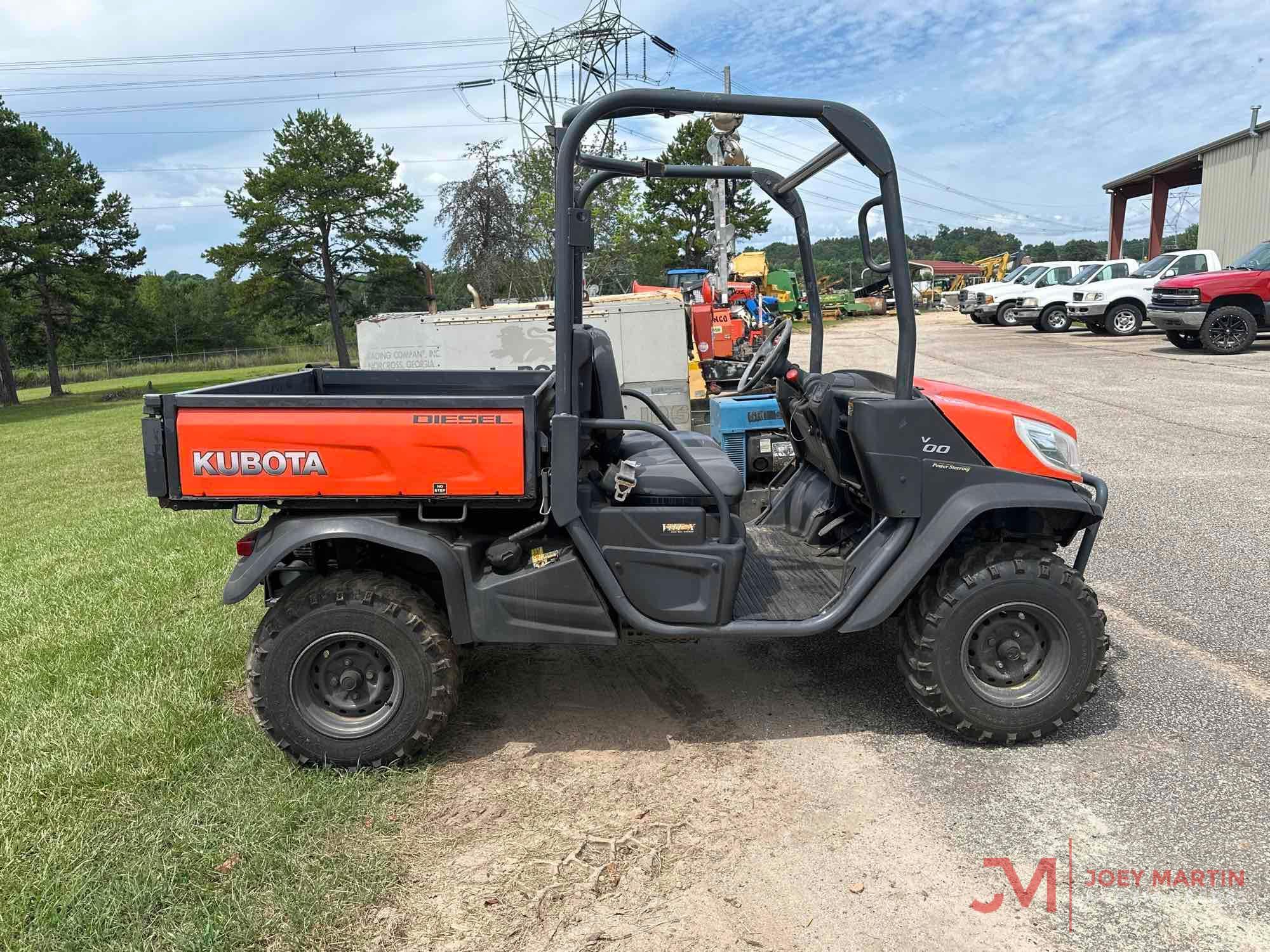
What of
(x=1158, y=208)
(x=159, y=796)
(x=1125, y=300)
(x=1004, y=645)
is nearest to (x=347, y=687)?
(x=159, y=796)

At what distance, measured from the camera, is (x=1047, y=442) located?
3617 millimetres

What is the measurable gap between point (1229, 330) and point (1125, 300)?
5.57m

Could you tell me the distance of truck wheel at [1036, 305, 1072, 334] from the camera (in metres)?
23.9

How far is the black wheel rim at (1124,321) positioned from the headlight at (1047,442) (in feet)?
67.1

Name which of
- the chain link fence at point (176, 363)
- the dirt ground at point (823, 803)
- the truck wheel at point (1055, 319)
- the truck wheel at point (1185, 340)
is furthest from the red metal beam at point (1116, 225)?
the dirt ground at point (823, 803)

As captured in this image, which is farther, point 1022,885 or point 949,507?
point 949,507

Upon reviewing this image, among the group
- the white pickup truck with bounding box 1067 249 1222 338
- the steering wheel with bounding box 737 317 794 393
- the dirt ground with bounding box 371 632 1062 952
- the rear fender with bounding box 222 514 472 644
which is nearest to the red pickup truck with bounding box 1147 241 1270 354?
the white pickup truck with bounding box 1067 249 1222 338

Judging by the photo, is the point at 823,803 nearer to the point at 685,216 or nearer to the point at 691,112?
the point at 691,112

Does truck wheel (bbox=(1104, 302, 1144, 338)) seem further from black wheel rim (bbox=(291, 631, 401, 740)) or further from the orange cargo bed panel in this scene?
black wheel rim (bbox=(291, 631, 401, 740))

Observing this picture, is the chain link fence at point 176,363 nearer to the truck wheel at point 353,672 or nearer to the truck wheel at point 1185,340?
the truck wheel at point 1185,340

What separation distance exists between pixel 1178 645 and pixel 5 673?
235 inches

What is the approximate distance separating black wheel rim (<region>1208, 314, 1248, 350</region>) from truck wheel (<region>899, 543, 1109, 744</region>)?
15.4 metres

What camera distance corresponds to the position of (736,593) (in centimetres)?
369

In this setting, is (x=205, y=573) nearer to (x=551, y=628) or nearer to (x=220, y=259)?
(x=551, y=628)
